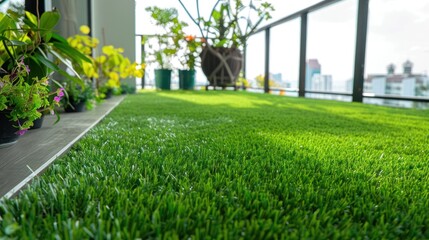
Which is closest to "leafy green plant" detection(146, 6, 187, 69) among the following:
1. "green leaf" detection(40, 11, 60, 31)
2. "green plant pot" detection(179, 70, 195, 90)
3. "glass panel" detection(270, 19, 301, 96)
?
"green plant pot" detection(179, 70, 195, 90)

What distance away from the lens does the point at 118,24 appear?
4.73 m

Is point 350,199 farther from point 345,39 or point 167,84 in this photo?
point 167,84

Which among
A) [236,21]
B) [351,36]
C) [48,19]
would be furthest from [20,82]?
[351,36]

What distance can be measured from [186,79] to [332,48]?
271cm

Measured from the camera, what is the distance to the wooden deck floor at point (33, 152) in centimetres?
63

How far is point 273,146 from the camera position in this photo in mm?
1013

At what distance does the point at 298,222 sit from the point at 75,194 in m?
0.38

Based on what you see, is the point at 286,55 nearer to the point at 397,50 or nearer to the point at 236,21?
the point at 236,21

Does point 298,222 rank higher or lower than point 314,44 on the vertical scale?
lower

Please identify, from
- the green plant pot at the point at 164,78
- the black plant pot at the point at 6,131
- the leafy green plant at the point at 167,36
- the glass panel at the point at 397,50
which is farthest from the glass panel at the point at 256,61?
the black plant pot at the point at 6,131

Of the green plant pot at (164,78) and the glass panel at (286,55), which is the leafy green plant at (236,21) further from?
the green plant pot at (164,78)

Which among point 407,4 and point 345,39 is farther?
point 345,39

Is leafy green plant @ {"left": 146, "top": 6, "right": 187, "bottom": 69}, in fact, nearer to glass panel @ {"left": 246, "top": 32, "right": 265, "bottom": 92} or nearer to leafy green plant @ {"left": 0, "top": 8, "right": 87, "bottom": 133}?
glass panel @ {"left": 246, "top": 32, "right": 265, "bottom": 92}

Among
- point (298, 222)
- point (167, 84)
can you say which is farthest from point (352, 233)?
point (167, 84)
